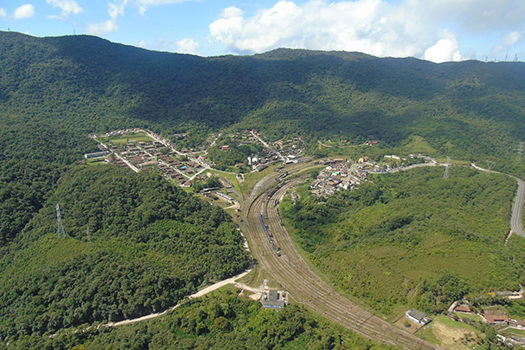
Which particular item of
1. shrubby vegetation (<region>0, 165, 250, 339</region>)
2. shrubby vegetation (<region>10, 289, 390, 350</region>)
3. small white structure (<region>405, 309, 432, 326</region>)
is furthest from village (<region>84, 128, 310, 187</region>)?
small white structure (<region>405, 309, 432, 326</region>)

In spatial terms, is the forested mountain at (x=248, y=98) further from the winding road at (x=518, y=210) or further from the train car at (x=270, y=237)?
the train car at (x=270, y=237)

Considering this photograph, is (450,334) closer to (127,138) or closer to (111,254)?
(111,254)

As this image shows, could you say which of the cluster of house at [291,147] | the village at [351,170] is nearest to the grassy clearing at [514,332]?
the village at [351,170]

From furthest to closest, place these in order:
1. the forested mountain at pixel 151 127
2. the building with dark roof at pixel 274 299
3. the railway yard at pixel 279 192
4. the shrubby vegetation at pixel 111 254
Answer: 1. the forested mountain at pixel 151 127
2. the building with dark roof at pixel 274 299
3. the railway yard at pixel 279 192
4. the shrubby vegetation at pixel 111 254

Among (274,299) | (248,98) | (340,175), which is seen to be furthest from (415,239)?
(248,98)

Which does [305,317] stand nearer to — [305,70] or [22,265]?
[22,265]

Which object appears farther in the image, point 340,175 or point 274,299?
point 340,175
